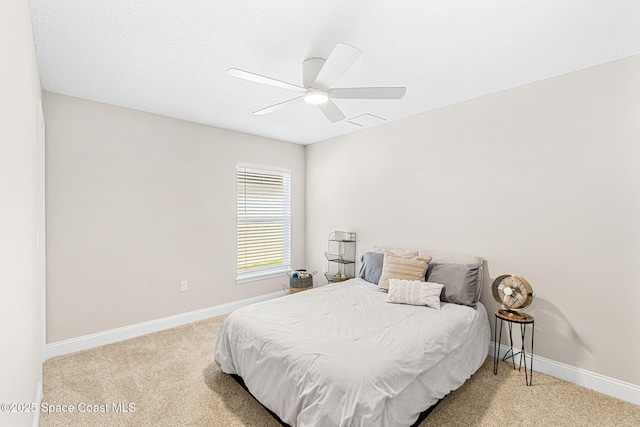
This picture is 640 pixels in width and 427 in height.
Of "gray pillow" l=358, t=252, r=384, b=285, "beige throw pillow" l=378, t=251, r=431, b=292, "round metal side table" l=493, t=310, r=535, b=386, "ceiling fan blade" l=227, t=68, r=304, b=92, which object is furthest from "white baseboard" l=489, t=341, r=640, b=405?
"ceiling fan blade" l=227, t=68, r=304, b=92

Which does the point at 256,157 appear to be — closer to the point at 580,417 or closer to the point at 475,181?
the point at 475,181

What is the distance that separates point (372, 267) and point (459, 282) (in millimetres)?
981

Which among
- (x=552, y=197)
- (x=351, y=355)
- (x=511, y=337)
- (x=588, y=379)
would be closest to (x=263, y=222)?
(x=351, y=355)

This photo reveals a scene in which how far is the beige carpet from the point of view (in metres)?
1.99

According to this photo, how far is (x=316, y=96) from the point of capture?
218cm

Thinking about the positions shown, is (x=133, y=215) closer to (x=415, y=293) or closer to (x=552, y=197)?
(x=415, y=293)

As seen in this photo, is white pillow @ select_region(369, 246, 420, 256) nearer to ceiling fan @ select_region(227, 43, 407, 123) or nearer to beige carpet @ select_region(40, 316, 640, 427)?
beige carpet @ select_region(40, 316, 640, 427)

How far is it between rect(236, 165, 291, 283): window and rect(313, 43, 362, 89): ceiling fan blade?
8.10 feet

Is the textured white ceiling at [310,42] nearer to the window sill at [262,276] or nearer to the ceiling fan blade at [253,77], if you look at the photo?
the ceiling fan blade at [253,77]

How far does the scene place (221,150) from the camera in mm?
3977

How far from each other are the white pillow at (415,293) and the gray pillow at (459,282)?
0.36 feet

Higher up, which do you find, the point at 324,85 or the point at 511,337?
the point at 324,85

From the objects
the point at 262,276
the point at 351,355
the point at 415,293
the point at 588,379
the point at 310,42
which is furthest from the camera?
the point at 262,276

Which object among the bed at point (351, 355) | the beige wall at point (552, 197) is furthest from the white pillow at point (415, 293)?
the beige wall at point (552, 197)
